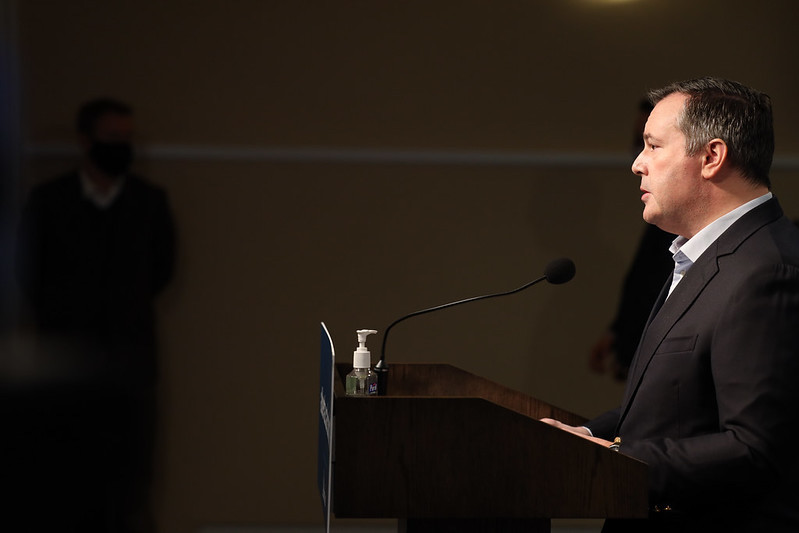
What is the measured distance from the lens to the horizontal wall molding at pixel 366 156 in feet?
12.1

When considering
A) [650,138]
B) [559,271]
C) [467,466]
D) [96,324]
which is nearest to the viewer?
[467,466]

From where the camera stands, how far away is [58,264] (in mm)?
3639

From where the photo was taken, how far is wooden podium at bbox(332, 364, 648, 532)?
1330 mm

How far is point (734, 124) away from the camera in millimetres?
1567

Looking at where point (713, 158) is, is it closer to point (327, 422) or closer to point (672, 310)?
point (672, 310)

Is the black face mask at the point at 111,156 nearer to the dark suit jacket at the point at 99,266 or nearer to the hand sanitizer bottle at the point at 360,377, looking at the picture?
the dark suit jacket at the point at 99,266

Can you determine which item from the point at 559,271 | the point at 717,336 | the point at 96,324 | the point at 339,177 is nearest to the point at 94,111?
the point at 96,324

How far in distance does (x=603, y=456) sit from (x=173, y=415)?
267 centimetres

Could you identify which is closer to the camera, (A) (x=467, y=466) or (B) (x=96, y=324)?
(A) (x=467, y=466)

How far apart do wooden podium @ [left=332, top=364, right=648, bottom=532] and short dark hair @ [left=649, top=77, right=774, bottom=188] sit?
0.56 meters

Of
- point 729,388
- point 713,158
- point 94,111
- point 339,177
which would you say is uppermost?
point 94,111

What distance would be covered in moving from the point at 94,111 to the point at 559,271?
2.50 meters

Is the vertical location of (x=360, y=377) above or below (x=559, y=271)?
below

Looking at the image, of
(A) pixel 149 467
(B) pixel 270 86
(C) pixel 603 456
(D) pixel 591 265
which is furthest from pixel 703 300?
(A) pixel 149 467
